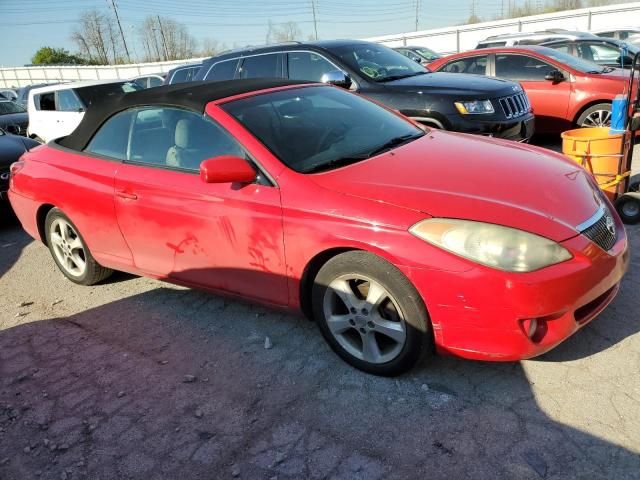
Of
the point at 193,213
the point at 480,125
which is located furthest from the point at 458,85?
the point at 193,213

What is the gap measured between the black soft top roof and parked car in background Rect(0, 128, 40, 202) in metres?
2.67

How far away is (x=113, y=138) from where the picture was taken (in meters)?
4.02

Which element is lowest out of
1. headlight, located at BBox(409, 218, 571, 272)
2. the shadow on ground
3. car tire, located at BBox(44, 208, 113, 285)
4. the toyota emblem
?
the shadow on ground

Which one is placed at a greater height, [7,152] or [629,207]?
[7,152]

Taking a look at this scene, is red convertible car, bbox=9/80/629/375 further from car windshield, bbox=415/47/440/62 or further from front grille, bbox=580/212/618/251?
car windshield, bbox=415/47/440/62

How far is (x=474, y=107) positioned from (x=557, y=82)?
242cm

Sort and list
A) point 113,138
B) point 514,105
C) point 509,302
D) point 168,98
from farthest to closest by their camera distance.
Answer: point 514,105 → point 113,138 → point 168,98 → point 509,302

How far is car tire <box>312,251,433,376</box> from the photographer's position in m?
2.66

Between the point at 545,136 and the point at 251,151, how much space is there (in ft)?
22.9

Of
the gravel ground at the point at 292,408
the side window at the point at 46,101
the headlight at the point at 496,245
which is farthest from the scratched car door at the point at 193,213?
the side window at the point at 46,101

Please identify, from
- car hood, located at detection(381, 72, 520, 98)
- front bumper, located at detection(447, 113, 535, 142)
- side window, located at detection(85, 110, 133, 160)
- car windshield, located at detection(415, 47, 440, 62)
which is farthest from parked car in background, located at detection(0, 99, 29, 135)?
car windshield, located at detection(415, 47, 440, 62)

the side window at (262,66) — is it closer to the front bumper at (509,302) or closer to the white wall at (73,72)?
the front bumper at (509,302)

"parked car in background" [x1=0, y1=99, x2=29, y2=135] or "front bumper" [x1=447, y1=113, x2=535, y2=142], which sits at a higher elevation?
"front bumper" [x1=447, y1=113, x2=535, y2=142]

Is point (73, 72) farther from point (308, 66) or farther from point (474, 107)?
point (474, 107)
